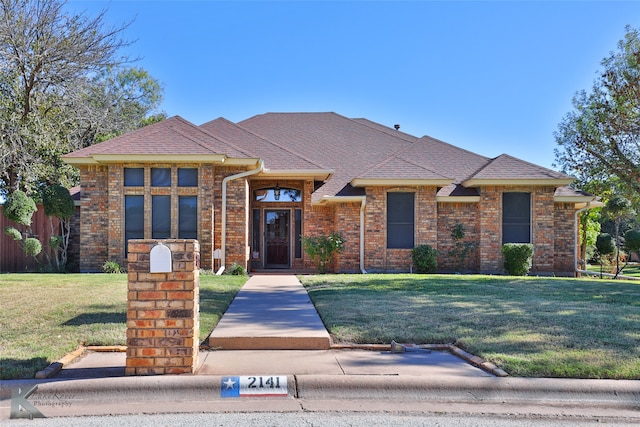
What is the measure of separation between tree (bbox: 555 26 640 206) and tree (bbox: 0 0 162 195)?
18767 mm

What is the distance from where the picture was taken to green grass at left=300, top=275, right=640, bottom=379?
5.08 m

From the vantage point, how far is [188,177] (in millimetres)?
14578

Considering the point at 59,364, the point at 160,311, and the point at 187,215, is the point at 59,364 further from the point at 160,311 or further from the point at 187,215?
the point at 187,215

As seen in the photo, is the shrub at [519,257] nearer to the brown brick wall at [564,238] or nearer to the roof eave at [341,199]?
the brown brick wall at [564,238]

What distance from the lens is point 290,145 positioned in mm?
19750

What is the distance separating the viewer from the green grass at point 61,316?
209 inches

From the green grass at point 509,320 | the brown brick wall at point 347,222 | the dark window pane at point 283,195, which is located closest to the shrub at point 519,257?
the brown brick wall at point 347,222

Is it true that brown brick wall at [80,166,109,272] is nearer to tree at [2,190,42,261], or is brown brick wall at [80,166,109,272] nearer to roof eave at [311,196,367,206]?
tree at [2,190,42,261]

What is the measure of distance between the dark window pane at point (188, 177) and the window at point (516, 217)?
384 inches

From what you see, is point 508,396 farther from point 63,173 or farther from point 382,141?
point 63,173

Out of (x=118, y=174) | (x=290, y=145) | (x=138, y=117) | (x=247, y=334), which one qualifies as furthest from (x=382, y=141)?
(x=138, y=117)

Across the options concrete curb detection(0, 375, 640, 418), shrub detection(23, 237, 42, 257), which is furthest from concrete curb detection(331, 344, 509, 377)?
shrub detection(23, 237, 42, 257)

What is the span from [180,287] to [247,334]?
1.67 m

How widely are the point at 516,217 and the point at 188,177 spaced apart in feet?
34.2
